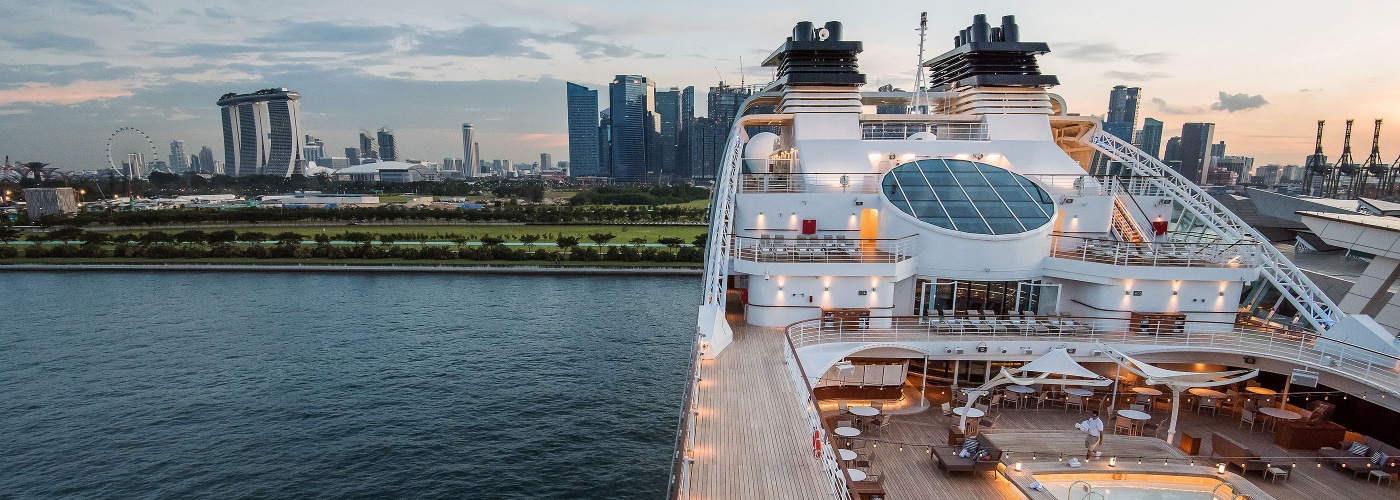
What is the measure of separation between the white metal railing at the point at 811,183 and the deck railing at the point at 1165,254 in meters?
6.41

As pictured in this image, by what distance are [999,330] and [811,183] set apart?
8136mm

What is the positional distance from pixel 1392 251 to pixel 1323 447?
8424 mm

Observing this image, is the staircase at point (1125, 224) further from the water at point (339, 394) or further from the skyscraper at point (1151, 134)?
the skyscraper at point (1151, 134)

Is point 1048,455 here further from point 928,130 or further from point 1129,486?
point 928,130

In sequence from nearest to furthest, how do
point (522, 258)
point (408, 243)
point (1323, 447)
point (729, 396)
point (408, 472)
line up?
1. point (729, 396)
2. point (1323, 447)
3. point (408, 472)
4. point (522, 258)
5. point (408, 243)

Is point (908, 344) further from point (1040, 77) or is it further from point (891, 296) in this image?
point (1040, 77)

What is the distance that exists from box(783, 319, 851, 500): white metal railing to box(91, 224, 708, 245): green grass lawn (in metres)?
47.3

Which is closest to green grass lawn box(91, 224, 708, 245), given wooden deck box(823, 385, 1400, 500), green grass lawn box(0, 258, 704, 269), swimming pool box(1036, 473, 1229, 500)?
green grass lawn box(0, 258, 704, 269)

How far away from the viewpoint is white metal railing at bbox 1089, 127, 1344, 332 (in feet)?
56.7

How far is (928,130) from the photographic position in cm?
2664

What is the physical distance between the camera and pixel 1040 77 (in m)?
25.5

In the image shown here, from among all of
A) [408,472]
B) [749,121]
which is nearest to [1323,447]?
[749,121]

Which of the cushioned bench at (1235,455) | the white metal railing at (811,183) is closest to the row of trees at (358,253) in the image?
the white metal railing at (811,183)

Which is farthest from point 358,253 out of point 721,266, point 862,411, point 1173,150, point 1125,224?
point 1173,150
